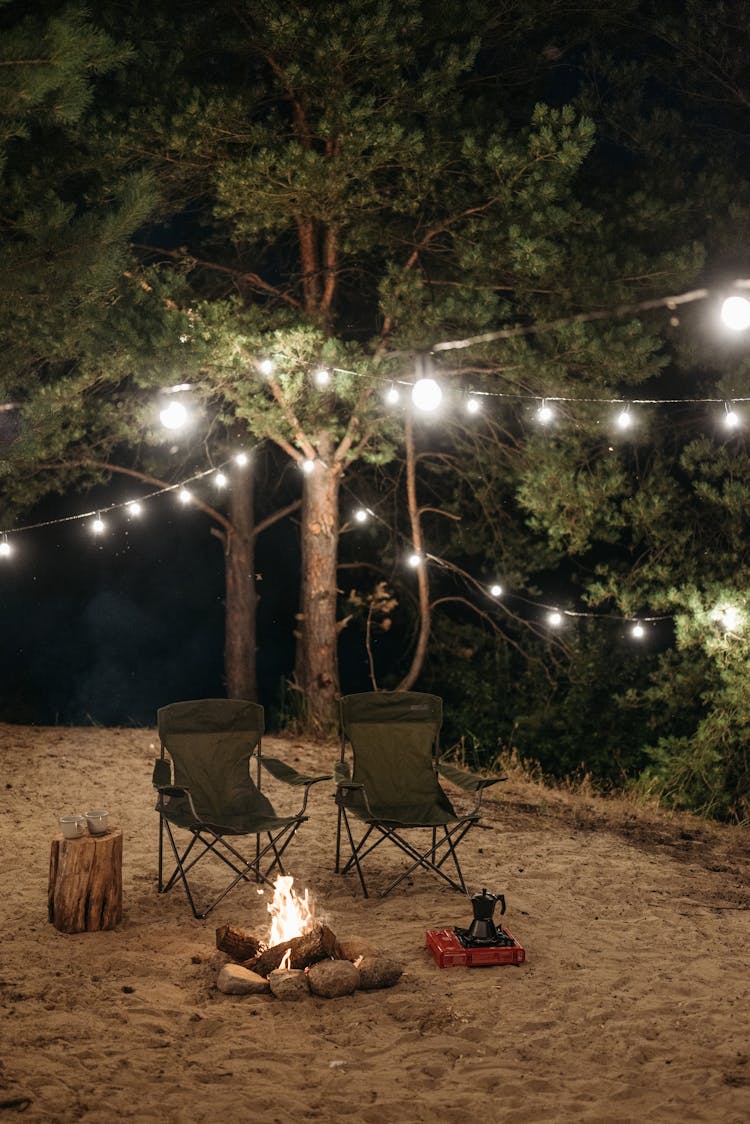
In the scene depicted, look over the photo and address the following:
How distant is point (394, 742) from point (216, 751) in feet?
2.62

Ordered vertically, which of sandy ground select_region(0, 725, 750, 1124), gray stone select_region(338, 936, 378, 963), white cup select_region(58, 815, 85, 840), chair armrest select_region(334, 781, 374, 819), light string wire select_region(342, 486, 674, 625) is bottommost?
sandy ground select_region(0, 725, 750, 1124)

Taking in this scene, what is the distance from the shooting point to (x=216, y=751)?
4715mm

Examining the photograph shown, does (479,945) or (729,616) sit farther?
(729,616)

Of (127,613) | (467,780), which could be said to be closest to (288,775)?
(467,780)

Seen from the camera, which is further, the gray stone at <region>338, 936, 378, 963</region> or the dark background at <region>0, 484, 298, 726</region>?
the dark background at <region>0, 484, 298, 726</region>

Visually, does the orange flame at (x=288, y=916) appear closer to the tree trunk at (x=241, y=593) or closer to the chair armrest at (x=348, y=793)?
the chair armrest at (x=348, y=793)

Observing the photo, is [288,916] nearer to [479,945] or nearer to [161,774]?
[479,945]

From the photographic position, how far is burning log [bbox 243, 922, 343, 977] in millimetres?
3463

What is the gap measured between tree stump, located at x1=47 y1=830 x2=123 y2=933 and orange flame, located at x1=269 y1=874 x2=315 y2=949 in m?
0.60

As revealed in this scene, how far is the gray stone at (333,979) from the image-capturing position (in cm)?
334

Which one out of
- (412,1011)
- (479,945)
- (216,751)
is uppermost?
(216,751)

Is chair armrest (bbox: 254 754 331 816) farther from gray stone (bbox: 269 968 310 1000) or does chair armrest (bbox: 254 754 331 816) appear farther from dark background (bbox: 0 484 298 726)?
dark background (bbox: 0 484 298 726)

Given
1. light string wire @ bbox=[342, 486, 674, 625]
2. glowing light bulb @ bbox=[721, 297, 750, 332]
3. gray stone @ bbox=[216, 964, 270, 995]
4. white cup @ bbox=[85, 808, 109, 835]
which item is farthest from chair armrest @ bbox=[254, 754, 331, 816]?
light string wire @ bbox=[342, 486, 674, 625]

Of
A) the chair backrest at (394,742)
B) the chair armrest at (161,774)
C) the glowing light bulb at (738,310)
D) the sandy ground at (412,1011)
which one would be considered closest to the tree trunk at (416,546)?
the chair backrest at (394,742)
